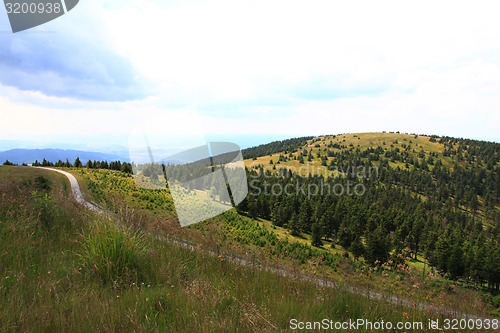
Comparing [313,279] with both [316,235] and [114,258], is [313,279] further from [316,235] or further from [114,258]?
[316,235]

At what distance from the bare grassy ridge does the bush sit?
0.05 feet

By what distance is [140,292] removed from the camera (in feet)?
10.9

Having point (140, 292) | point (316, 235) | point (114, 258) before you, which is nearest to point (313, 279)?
point (140, 292)

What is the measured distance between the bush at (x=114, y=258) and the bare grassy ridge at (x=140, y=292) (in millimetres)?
16

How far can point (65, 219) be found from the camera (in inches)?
242

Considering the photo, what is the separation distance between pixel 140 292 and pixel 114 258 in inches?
42.8

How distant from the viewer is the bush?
3.90 m

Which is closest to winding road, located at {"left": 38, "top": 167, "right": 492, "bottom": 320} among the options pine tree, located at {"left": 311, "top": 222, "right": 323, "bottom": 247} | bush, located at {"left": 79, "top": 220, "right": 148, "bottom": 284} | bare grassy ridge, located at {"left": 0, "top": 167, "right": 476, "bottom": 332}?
bare grassy ridge, located at {"left": 0, "top": 167, "right": 476, "bottom": 332}

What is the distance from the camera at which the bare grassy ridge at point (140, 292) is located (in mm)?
2766

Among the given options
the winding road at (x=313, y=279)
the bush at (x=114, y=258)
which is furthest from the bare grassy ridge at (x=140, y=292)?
the winding road at (x=313, y=279)

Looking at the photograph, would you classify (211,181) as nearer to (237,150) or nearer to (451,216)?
(237,150)

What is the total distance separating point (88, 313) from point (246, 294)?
2.01m

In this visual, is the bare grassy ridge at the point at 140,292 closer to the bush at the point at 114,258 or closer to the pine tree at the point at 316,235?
the bush at the point at 114,258

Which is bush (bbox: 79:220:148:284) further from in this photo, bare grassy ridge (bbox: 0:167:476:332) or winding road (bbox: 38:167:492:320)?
winding road (bbox: 38:167:492:320)
